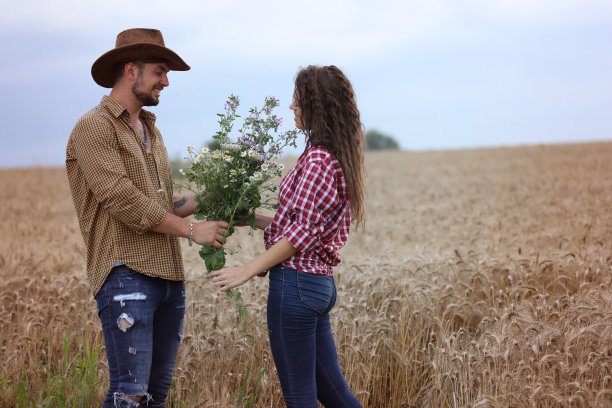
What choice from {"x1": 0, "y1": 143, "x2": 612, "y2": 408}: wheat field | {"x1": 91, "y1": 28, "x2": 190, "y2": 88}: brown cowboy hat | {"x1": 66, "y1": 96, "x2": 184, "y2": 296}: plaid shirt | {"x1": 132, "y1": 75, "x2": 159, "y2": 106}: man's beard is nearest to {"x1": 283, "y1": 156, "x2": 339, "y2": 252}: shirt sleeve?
{"x1": 66, "y1": 96, "x2": 184, "y2": 296}: plaid shirt

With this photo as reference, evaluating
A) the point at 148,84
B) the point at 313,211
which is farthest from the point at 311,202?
the point at 148,84

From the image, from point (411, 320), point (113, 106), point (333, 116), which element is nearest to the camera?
point (333, 116)

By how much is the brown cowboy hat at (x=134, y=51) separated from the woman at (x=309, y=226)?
851 mm

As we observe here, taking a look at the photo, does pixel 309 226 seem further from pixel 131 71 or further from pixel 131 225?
pixel 131 71

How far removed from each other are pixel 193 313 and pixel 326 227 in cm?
286

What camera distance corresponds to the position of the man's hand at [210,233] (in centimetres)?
314

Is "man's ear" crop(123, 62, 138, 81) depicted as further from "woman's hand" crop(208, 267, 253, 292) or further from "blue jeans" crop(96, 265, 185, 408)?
"woman's hand" crop(208, 267, 253, 292)

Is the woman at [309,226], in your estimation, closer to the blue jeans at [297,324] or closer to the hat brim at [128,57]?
the blue jeans at [297,324]

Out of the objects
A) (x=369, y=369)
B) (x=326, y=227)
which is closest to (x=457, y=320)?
(x=369, y=369)

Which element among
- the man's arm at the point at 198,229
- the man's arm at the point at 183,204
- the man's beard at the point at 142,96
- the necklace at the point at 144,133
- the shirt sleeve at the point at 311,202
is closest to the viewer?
the shirt sleeve at the point at 311,202

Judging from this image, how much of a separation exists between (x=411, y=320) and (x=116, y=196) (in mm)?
3220

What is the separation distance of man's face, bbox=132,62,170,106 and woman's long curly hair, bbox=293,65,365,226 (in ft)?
2.78

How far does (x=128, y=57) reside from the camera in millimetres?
3201

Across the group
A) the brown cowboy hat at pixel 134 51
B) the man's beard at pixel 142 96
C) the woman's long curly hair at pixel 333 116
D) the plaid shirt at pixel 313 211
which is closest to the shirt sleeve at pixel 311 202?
the plaid shirt at pixel 313 211
